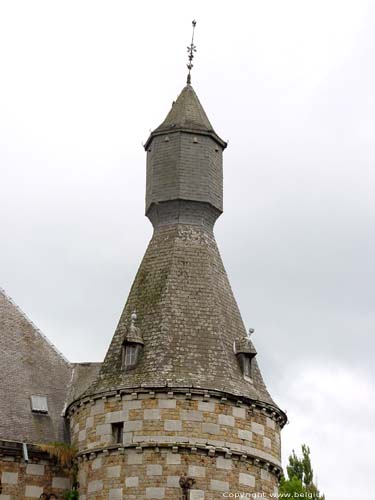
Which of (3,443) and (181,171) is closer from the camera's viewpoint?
(3,443)

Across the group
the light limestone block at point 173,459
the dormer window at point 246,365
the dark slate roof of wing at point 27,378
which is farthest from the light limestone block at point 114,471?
the dormer window at point 246,365

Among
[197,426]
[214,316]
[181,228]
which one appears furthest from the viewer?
[181,228]

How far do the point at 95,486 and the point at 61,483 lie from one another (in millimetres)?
1948

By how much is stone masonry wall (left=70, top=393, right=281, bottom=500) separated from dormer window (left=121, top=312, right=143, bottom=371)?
1.23 metres

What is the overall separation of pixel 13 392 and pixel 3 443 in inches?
99.5

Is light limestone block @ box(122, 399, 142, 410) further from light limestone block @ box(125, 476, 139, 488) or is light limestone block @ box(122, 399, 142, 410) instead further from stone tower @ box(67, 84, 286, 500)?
light limestone block @ box(125, 476, 139, 488)

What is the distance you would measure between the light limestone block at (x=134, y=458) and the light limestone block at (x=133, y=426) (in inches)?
23.0

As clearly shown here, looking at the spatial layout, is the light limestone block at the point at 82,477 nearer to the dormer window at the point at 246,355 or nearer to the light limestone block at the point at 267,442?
the light limestone block at the point at 267,442

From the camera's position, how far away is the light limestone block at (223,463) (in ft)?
81.9

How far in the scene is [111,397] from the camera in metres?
26.0

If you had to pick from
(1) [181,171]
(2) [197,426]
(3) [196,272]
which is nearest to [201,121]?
(1) [181,171]

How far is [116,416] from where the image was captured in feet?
84.2

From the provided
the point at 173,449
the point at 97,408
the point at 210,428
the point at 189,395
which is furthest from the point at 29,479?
the point at 210,428

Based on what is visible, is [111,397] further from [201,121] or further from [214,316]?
[201,121]
